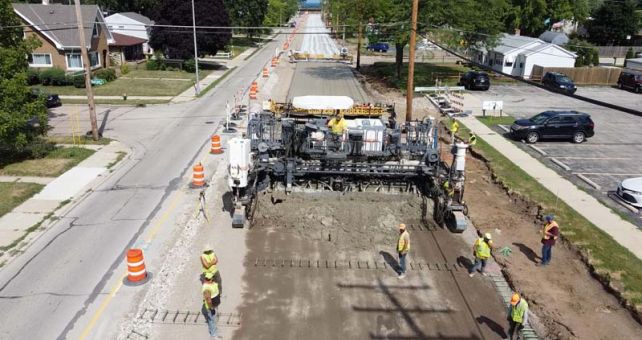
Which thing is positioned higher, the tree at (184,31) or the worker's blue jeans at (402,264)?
the tree at (184,31)

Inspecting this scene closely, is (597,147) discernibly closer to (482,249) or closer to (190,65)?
(482,249)

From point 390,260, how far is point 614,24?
77951 millimetres

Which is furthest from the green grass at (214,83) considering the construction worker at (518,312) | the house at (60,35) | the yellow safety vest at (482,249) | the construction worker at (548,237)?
the construction worker at (518,312)

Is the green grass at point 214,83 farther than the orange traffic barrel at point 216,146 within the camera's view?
Yes

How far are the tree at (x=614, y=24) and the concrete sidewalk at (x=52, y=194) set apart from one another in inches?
2961

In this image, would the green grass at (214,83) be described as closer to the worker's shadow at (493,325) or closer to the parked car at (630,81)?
the worker's shadow at (493,325)

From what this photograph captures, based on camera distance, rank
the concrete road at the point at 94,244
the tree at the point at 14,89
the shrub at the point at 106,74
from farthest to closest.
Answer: the shrub at the point at 106,74 → the tree at the point at 14,89 → the concrete road at the point at 94,244

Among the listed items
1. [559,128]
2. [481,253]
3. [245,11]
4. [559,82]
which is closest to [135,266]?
[481,253]

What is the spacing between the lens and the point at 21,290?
12695 millimetres

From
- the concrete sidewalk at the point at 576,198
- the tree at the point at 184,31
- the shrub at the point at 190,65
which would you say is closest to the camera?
the concrete sidewalk at the point at 576,198

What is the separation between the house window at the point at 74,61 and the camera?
157 feet

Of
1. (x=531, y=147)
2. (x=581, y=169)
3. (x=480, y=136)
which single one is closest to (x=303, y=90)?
(x=480, y=136)

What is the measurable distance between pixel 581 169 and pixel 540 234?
26.7 ft

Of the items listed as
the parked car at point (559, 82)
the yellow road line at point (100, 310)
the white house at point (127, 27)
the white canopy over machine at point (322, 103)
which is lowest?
the yellow road line at point (100, 310)
